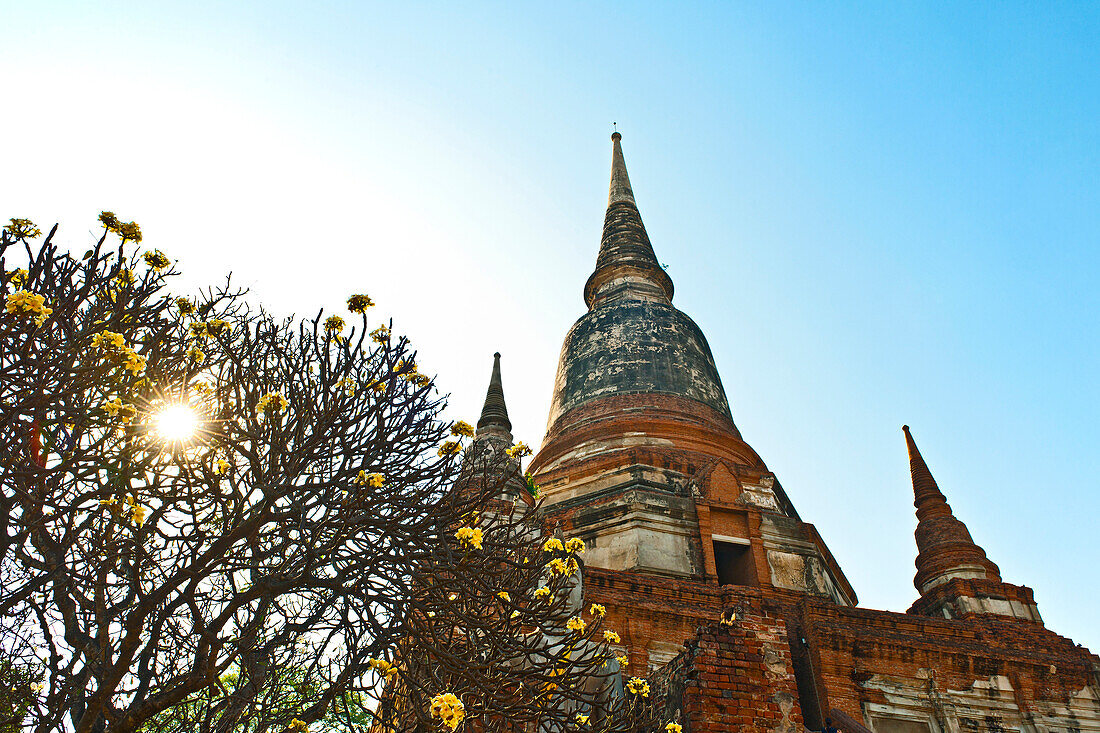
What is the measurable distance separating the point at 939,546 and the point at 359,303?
42.9 feet

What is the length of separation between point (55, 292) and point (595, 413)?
12759 mm

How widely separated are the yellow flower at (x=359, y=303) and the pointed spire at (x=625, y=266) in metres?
15.1

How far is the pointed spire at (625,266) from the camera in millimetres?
21656

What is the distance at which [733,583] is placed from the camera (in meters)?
13.5

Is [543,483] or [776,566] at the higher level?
[543,483]

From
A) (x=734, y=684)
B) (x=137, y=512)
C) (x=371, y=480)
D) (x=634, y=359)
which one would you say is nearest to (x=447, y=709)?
(x=371, y=480)

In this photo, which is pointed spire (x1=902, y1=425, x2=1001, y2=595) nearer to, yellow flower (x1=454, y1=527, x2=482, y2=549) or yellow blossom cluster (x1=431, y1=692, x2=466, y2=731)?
yellow flower (x1=454, y1=527, x2=482, y2=549)

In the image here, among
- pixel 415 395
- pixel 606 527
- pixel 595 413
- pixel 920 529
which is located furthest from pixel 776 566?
pixel 415 395

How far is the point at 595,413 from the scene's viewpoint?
17453 millimetres

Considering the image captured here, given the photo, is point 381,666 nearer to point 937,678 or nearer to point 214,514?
point 214,514

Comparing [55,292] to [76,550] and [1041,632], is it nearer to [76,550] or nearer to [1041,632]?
[76,550]

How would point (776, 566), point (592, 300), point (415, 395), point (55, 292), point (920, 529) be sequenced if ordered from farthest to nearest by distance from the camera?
point (592, 300), point (920, 529), point (776, 566), point (415, 395), point (55, 292)

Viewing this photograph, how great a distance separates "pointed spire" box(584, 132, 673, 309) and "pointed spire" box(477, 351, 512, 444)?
173 inches

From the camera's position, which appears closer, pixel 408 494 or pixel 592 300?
pixel 408 494
